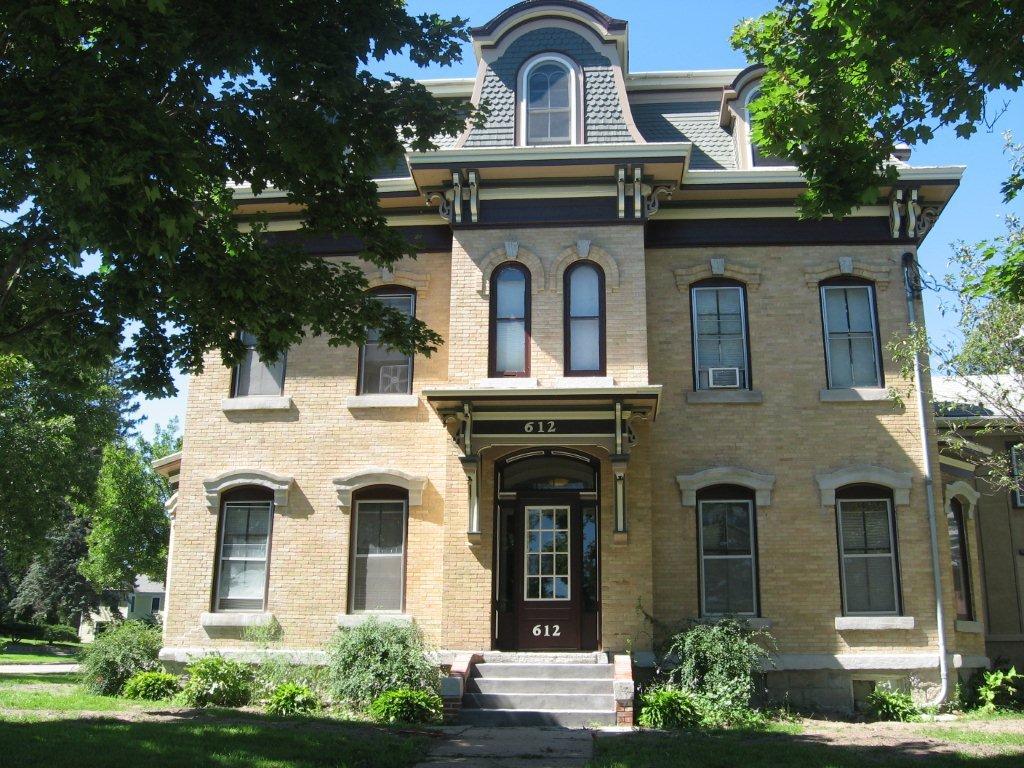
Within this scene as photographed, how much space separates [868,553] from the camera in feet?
48.2

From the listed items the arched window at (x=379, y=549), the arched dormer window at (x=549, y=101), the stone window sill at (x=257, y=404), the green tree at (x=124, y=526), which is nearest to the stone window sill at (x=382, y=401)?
the stone window sill at (x=257, y=404)

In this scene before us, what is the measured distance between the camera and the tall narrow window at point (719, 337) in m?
15.4

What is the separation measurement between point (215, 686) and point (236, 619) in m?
1.49

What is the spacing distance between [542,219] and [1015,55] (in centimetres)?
837

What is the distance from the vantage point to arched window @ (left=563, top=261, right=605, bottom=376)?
582 inches

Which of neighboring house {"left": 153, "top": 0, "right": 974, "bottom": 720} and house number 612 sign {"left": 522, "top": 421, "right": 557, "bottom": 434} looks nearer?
house number 612 sign {"left": 522, "top": 421, "right": 557, "bottom": 434}

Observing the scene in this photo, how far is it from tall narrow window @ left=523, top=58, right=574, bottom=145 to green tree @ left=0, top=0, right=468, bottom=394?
18.9 ft

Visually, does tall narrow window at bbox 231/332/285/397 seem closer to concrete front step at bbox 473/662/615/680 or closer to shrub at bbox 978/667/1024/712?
concrete front step at bbox 473/662/615/680

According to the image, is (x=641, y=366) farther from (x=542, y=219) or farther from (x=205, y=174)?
(x=205, y=174)

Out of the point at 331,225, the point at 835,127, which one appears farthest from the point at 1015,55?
the point at 331,225

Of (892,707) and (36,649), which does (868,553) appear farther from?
(36,649)

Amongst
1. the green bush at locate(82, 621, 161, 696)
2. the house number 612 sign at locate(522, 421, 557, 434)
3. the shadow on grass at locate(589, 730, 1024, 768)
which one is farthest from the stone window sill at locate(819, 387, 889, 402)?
the green bush at locate(82, 621, 161, 696)

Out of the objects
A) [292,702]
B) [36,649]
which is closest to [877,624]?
[292,702]

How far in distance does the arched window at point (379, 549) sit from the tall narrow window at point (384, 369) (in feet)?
5.65
